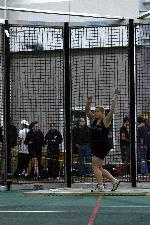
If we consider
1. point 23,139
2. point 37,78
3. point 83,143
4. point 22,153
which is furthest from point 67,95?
point 23,139

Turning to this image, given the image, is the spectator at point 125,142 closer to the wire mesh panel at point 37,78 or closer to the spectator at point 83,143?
the spectator at point 83,143

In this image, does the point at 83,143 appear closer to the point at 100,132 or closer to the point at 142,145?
the point at 142,145

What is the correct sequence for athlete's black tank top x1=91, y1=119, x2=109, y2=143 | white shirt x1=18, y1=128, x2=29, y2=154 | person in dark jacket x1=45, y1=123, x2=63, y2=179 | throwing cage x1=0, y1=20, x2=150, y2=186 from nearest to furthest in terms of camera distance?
athlete's black tank top x1=91, y1=119, x2=109, y2=143 → throwing cage x1=0, y1=20, x2=150, y2=186 → person in dark jacket x1=45, y1=123, x2=63, y2=179 → white shirt x1=18, y1=128, x2=29, y2=154

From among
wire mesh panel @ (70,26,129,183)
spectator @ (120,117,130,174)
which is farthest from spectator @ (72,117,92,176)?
spectator @ (120,117,130,174)

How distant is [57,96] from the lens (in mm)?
15148

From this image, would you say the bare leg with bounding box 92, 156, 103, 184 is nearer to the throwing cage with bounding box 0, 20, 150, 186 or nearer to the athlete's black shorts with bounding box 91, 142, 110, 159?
the athlete's black shorts with bounding box 91, 142, 110, 159

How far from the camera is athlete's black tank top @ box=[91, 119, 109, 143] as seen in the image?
41.7ft

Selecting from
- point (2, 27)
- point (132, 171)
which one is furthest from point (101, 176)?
point (2, 27)

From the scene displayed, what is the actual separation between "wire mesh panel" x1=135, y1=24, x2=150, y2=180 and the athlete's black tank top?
2082 millimetres

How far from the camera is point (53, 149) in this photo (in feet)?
49.6

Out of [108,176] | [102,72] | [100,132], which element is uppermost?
[102,72]

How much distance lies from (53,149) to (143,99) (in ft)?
8.77

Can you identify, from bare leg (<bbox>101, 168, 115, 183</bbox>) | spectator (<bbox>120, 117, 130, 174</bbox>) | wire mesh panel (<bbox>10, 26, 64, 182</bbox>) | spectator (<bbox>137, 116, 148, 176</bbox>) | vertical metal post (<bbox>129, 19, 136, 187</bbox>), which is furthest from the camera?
spectator (<bbox>137, 116, 148, 176</bbox>)

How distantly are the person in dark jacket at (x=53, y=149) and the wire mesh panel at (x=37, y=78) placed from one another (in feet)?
0.33
